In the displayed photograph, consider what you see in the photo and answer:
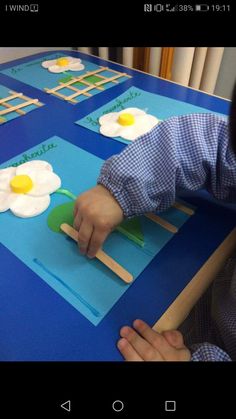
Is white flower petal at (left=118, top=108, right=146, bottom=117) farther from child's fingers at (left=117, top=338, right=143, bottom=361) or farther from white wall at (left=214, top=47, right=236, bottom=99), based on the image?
white wall at (left=214, top=47, right=236, bottom=99)

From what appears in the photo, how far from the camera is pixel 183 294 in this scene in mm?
383

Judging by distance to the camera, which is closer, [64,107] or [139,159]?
[139,159]

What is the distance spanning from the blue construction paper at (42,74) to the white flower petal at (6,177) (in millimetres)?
319

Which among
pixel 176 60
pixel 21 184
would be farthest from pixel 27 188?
pixel 176 60

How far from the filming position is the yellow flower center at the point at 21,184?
49 centimetres

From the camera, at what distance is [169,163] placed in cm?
44

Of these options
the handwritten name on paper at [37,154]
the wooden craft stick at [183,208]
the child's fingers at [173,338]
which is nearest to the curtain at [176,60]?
the handwritten name on paper at [37,154]

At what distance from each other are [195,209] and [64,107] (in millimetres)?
426

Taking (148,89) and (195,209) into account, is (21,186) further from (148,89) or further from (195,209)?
(148,89)

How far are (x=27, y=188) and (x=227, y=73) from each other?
1.11 metres

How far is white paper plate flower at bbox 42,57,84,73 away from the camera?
2.87 feet

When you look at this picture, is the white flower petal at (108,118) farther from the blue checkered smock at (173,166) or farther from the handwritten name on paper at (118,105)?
the blue checkered smock at (173,166)
